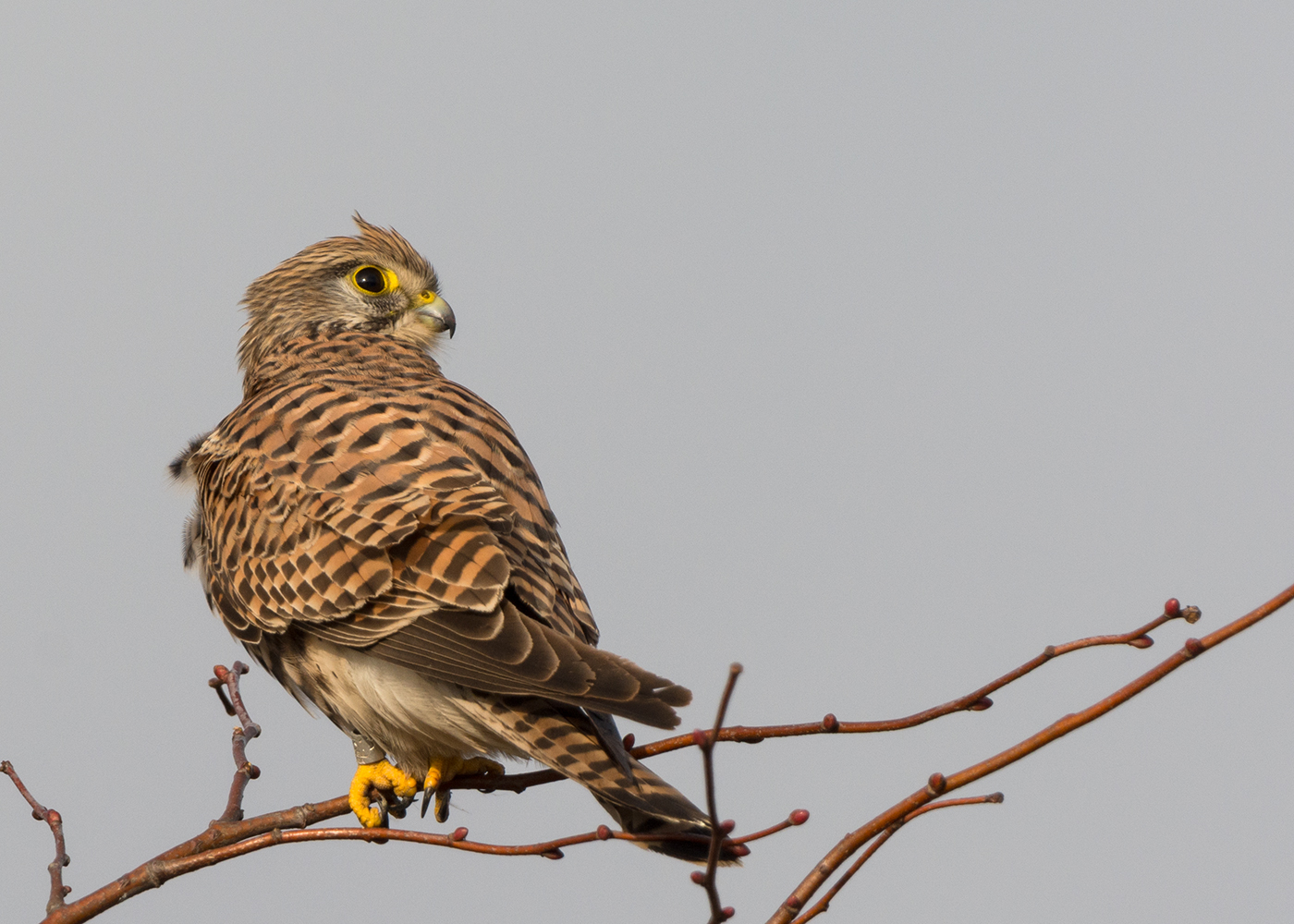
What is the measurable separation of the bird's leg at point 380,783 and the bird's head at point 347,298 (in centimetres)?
205

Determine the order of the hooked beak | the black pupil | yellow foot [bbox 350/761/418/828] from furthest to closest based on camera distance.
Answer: the black pupil, the hooked beak, yellow foot [bbox 350/761/418/828]

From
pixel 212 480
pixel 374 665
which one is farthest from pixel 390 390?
pixel 374 665

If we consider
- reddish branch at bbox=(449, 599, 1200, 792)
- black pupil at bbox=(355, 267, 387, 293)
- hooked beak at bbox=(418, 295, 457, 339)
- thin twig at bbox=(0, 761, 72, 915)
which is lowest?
thin twig at bbox=(0, 761, 72, 915)

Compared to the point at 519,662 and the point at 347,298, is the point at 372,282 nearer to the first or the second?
the point at 347,298

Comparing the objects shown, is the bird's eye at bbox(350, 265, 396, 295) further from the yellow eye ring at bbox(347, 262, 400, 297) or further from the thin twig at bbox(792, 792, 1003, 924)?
the thin twig at bbox(792, 792, 1003, 924)

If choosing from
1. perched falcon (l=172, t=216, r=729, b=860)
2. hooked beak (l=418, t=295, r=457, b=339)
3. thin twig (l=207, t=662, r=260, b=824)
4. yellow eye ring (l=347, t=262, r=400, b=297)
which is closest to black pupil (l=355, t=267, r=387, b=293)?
yellow eye ring (l=347, t=262, r=400, b=297)

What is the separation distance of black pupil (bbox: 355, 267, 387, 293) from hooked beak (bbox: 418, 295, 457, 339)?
19 cm

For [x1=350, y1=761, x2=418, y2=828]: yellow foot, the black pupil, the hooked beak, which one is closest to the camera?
[x1=350, y1=761, x2=418, y2=828]: yellow foot

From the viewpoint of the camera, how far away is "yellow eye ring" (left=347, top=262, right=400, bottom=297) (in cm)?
571

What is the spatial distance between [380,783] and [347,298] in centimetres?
236

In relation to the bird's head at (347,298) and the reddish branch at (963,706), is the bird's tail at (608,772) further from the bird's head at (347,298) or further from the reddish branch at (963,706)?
the bird's head at (347,298)

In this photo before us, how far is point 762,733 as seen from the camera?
279 centimetres

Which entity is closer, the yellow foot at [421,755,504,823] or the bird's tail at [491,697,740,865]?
the bird's tail at [491,697,740,865]

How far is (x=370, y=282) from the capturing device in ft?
18.7
